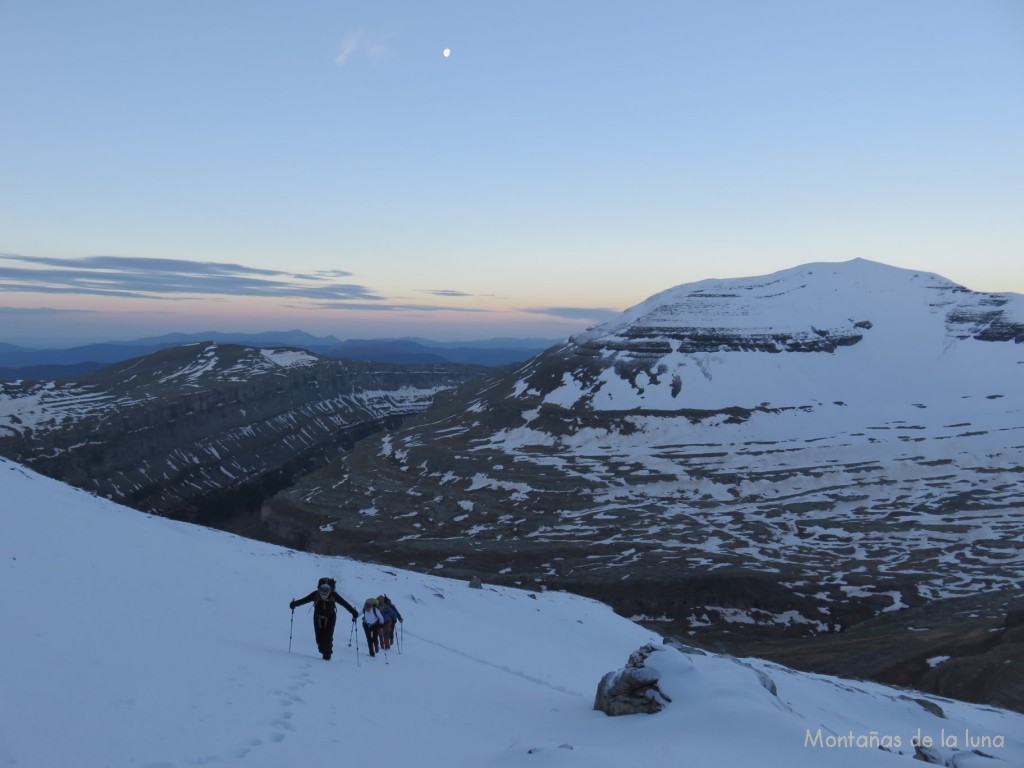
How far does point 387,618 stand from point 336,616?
1246 millimetres

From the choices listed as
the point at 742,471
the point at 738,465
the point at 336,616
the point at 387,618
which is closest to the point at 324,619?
the point at 336,616

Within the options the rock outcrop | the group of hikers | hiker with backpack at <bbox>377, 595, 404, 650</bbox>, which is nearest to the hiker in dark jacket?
the group of hikers

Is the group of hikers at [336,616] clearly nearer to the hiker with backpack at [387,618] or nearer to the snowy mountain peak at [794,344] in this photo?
the hiker with backpack at [387,618]

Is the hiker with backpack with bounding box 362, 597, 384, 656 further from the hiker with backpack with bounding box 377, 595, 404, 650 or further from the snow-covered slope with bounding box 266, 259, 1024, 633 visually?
the snow-covered slope with bounding box 266, 259, 1024, 633

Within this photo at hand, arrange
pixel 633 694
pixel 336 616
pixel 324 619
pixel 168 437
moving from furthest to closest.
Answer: pixel 168 437 < pixel 336 616 < pixel 324 619 < pixel 633 694

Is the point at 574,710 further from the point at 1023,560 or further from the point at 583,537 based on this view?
the point at 1023,560

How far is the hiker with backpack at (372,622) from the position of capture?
15500mm

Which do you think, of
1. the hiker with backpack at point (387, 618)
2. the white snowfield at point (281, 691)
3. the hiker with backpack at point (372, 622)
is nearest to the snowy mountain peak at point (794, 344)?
the white snowfield at point (281, 691)

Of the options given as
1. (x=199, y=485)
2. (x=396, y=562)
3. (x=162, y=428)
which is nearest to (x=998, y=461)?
(x=396, y=562)

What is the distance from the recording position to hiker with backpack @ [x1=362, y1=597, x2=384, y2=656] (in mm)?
15500

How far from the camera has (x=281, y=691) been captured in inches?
448

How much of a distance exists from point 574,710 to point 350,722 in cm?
544

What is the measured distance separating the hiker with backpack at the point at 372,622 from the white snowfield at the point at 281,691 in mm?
459

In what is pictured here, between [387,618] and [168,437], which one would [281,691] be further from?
[168,437]
